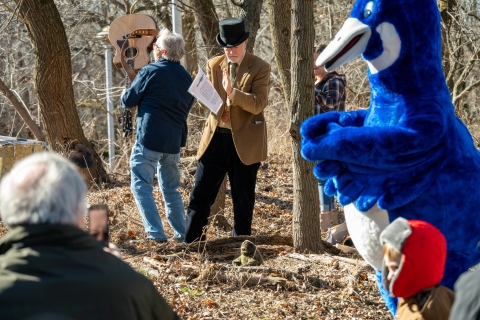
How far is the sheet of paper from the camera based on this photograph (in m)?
5.20

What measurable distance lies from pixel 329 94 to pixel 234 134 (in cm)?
154

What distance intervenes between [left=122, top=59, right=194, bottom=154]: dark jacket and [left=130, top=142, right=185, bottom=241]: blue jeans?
14 cm

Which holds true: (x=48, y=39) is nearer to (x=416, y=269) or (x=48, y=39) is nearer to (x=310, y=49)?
(x=310, y=49)

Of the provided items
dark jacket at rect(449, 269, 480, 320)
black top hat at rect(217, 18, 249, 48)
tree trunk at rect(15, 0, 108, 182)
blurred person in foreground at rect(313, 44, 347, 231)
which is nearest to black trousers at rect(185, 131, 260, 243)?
black top hat at rect(217, 18, 249, 48)

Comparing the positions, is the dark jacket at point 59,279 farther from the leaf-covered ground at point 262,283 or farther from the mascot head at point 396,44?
the leaf-covered ground at point 262,283

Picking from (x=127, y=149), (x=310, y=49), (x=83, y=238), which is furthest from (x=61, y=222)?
(x=127, y=149)

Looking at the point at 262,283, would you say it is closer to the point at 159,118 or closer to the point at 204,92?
the point at 204,92

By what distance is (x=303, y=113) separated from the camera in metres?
5.45

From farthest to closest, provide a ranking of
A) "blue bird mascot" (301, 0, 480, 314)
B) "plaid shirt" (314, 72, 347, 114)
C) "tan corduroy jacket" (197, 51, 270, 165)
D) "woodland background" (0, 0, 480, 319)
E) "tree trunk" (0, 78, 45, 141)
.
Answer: "tree trunk" (0, 78, 45, 141) → "plaid shirt" (314, 72, 347, 114) → "tan corduroy jacket" (197, 51, 270, 165) → "woodland background" (0, 0, 480, 319) → "blue bird mascot" (301, 0, 480, 314)

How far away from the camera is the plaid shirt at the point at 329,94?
712 cm

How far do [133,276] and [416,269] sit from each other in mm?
1109

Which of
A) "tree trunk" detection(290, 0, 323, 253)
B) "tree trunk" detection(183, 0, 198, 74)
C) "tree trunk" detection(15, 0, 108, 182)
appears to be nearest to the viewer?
"tree trunk" detection(290, 0, 323, 253)

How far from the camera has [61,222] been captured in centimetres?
234

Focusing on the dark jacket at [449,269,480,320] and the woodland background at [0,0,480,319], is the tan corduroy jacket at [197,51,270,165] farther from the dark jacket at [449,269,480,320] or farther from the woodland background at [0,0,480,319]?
the dark jacket at [449,269,480,320]
